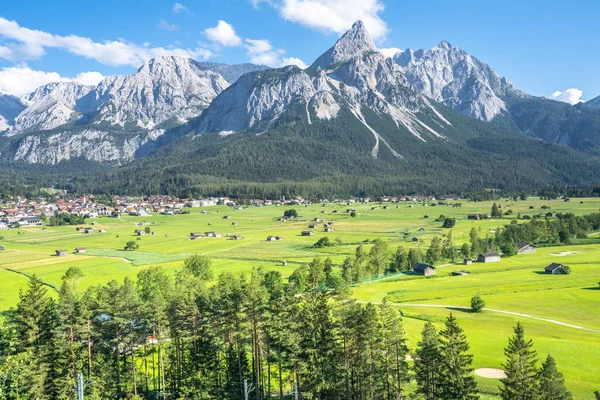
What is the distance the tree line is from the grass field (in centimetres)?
1242

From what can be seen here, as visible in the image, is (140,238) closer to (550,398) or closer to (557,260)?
(557,260)

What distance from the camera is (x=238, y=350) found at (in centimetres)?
3769

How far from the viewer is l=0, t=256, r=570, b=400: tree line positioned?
31900mm

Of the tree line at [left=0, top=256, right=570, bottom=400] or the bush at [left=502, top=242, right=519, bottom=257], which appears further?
the bush at [left=502, top=242, right=519, bottom=257]

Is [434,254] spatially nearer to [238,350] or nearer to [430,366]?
[430,366]

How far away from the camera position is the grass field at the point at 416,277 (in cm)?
5306

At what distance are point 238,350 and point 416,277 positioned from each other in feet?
208

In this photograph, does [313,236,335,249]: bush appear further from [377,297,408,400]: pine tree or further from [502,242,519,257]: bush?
[377,297,408,400]: pine tree

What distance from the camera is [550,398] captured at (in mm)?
27938

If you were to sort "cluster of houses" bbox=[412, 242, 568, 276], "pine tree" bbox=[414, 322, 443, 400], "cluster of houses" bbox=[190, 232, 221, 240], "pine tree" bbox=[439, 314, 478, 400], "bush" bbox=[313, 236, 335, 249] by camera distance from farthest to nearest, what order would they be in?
1. "cluster of houses" bbox=[190, 232, 221, 240]
2. "bush" bbox=[313, 236, 335, 249]
3. "cluster of houses" bbox=[412, 242, 568, 276]
4. "pine tree" bbox=[414, 322, 443, 400]
5. "pine tree" bbox=[439, 314, 478, 400]

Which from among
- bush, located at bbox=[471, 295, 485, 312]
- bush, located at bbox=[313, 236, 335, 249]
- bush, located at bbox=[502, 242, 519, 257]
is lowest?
bush, located at bbox=[471, 295, 485, 312]

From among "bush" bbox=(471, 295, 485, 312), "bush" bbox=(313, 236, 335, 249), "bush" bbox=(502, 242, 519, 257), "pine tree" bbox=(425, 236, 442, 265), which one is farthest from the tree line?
"bush" bbox=(502, 242, 519, 257)

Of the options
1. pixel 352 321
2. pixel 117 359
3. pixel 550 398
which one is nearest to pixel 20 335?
pixel 117 359

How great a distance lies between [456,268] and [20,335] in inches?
3541
